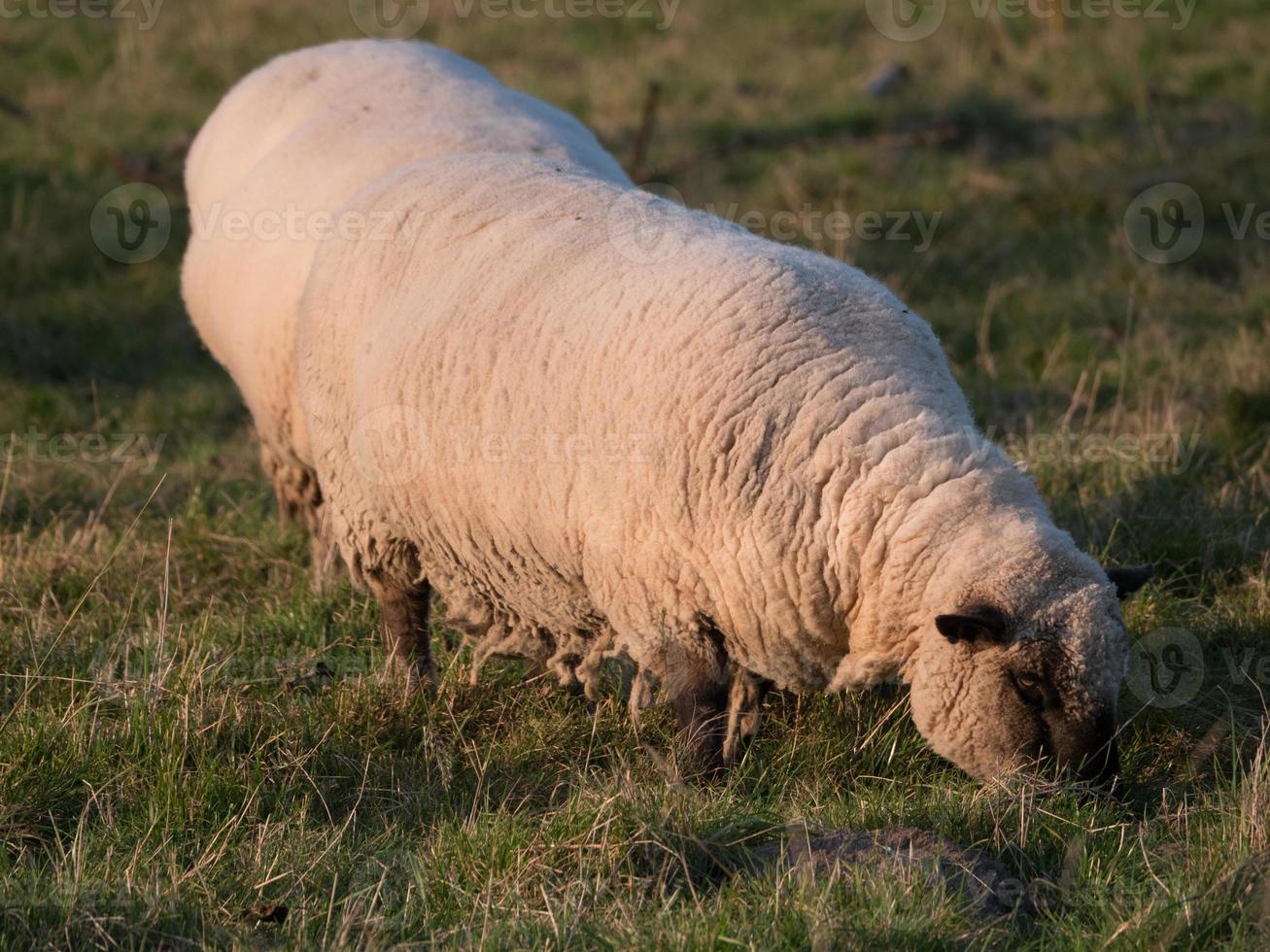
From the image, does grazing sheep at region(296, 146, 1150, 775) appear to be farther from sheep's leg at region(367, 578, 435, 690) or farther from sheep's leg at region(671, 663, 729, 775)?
sheep's leg at region(367, 578, 435, 690)

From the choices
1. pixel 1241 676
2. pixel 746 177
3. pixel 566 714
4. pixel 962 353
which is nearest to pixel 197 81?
pixel 746 177

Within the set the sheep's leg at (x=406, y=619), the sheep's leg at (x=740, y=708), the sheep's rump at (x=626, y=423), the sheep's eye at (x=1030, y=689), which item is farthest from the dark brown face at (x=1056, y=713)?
the sheep's leg at (x=406, y=619)

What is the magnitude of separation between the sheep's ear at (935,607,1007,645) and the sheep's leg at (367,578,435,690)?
5.73 feet

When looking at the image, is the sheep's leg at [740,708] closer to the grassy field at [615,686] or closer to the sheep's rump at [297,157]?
the grassy field at [615,686]

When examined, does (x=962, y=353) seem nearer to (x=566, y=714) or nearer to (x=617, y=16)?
(x=566, y=714)

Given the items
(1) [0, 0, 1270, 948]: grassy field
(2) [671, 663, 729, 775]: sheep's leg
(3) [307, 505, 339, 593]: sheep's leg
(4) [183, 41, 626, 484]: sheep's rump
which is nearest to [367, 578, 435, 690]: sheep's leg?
(1) [0, 0, 1270, 948]: grassy field

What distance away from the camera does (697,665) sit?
3.66m

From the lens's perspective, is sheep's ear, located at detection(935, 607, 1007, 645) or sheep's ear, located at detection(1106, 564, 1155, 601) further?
sheep's ear, located at detection(1106, 564, 1155, 601)

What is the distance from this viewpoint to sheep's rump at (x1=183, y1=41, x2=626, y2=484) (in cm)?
475

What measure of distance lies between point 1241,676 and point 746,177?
5.83m

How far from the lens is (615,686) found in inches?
166

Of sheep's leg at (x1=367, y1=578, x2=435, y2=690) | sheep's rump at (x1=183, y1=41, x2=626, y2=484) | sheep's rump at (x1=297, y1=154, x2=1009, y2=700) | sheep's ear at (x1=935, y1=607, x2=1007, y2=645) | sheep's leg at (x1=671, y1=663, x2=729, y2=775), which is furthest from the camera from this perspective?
sheep's rump at (x1=183, y1=41, x2=626, y2=484)

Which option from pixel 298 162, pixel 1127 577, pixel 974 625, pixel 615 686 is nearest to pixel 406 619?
pixel 615 686

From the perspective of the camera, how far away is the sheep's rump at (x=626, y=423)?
3484 mm
